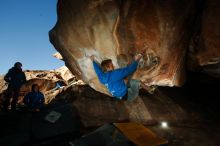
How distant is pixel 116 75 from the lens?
19.7 ft

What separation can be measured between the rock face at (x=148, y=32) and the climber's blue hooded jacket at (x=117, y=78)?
1.55 metres

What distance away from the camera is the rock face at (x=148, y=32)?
23.0 ft

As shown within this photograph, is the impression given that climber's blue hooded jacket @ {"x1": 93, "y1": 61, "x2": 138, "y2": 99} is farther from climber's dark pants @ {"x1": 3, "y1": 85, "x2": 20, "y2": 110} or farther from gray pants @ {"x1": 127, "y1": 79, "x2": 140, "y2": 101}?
climber's dark pants @ {"x1": 3, "y1": 85, "x2": 20, "y2": 110}

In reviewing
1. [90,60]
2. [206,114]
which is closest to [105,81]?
[90,60]

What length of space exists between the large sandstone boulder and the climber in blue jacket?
1.34 metres

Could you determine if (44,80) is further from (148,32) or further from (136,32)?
(148,32)

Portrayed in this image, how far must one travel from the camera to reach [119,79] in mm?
6062

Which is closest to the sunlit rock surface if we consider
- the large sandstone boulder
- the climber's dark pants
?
the climber's dark pants

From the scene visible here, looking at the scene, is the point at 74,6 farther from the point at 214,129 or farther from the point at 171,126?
the point at 214,129

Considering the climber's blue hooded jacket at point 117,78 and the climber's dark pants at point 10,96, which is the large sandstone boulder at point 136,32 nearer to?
the climber's blue hooded jacket at point 117,78

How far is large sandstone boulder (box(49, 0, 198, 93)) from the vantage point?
7.14 metres

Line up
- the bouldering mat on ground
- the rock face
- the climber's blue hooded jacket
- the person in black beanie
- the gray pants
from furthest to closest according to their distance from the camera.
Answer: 1. the person in black beanie
2. the rock face
3. the gray pants
4. the climber's blue hooded jacket
5. the bouldering mat on ground

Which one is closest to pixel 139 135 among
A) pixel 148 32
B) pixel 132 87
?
pixel 132 87

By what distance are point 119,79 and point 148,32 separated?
6.82 ft
